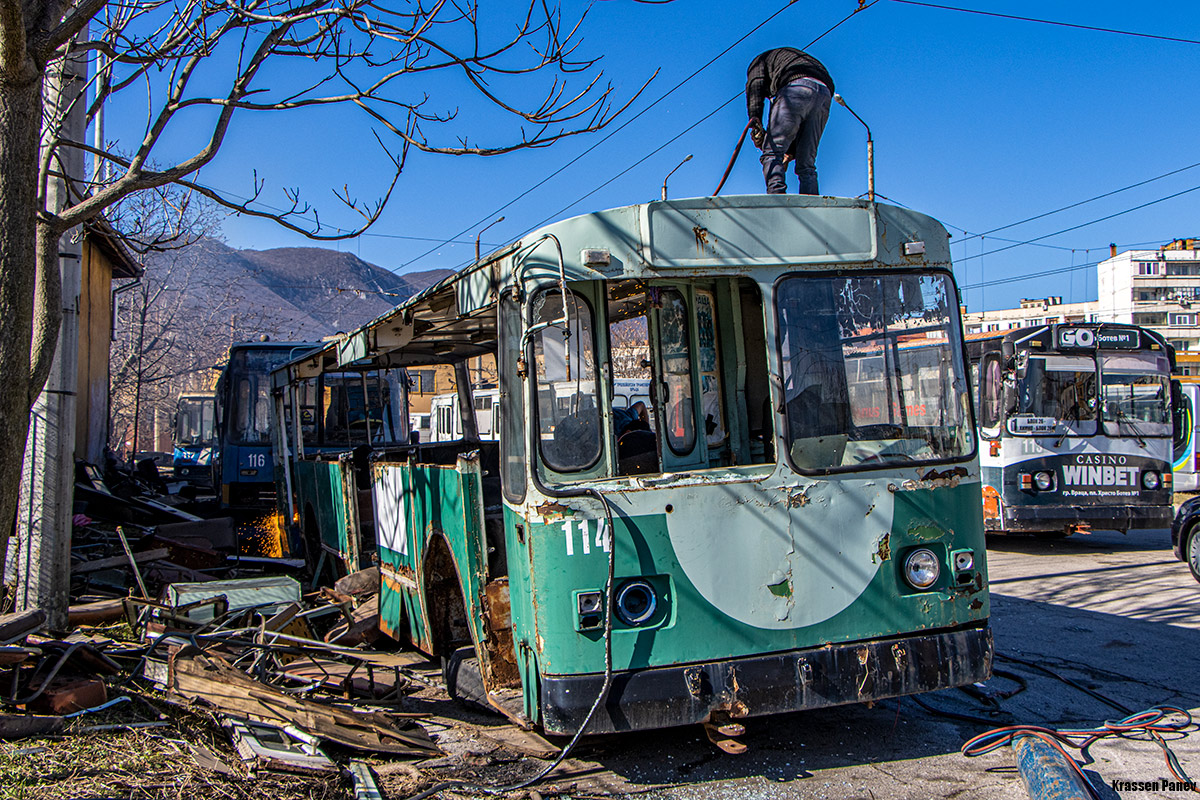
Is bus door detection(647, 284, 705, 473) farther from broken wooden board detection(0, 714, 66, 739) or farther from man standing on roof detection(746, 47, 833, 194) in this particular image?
broken wooden board detection(0, 714, 66, 739)

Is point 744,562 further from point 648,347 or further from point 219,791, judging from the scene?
point 219,791

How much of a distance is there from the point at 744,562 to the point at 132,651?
171 inches

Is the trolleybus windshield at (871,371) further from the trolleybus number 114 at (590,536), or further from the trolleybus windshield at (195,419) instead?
the trolleybus windshield at (195,419)

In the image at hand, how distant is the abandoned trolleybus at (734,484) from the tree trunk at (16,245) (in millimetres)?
2246

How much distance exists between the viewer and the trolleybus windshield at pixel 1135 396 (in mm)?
11867

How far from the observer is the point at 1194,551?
959 centimetres

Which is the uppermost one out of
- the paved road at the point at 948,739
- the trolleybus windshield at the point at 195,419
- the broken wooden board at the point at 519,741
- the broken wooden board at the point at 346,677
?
the trolleybus windshield at the point at 195,419

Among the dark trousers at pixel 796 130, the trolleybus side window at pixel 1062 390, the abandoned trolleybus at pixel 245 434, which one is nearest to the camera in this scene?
the dark trousers at pixel 796 130

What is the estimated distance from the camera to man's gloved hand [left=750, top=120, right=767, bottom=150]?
259 inches

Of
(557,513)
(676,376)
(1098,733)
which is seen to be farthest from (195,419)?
(1098,733)

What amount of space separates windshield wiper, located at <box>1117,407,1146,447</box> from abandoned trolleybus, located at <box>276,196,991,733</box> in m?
8.72

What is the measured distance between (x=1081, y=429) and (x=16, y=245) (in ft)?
39.7

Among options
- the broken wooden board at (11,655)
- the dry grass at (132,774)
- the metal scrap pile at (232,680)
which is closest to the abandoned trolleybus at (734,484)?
the metal scrap pile at (232,680)

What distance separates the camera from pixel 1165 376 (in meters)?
12.1
